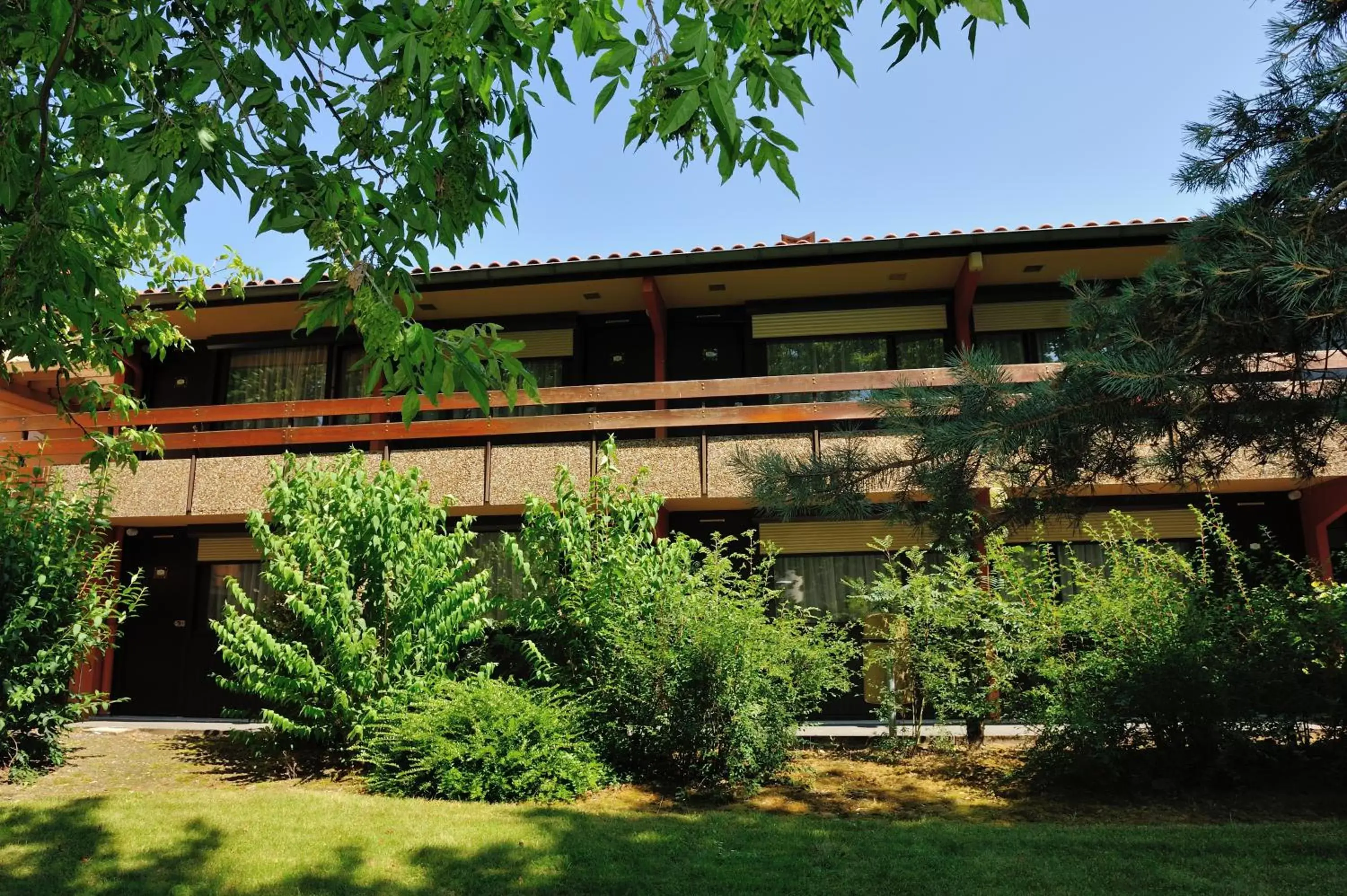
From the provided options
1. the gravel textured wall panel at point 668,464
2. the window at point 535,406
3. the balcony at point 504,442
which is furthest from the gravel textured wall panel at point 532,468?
the window at point 535,406

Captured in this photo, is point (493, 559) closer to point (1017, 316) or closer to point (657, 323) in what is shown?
point (657, 323)

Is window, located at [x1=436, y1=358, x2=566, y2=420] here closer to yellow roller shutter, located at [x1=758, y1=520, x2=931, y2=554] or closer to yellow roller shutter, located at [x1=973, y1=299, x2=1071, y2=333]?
yellow roller shutter, located at [x1=758, y1=520, x2=931, y2=554]

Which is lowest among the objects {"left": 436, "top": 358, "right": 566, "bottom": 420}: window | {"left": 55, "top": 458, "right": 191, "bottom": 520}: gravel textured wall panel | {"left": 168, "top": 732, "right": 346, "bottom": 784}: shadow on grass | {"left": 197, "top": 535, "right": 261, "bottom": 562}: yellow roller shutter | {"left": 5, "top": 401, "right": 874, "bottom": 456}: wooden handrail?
{"left": 168, "top": 732, "right": 346, "bottom": 784}: shadow on grass

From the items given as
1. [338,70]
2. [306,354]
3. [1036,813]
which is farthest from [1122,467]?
[306,354]

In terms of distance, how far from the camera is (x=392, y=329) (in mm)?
3939

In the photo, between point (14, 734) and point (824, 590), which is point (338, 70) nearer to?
point (14, 734)

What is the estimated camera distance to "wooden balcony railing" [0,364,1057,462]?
12031mm

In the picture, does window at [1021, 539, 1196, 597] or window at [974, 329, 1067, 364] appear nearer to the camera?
window at [1021, 539, 1196, 597]

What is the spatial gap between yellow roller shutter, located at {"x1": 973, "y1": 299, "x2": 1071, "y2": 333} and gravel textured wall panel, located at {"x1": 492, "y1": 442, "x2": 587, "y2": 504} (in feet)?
21.0

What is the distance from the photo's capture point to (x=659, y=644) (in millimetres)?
8562

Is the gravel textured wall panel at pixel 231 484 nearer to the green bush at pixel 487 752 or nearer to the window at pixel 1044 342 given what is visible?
the green bush at pixel 487 752

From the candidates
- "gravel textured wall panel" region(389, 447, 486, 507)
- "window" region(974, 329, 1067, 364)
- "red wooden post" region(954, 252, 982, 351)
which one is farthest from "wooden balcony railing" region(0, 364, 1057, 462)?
"window" region(974, 329, 1067, 364)

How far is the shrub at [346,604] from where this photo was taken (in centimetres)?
898

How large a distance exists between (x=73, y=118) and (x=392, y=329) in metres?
2.07
